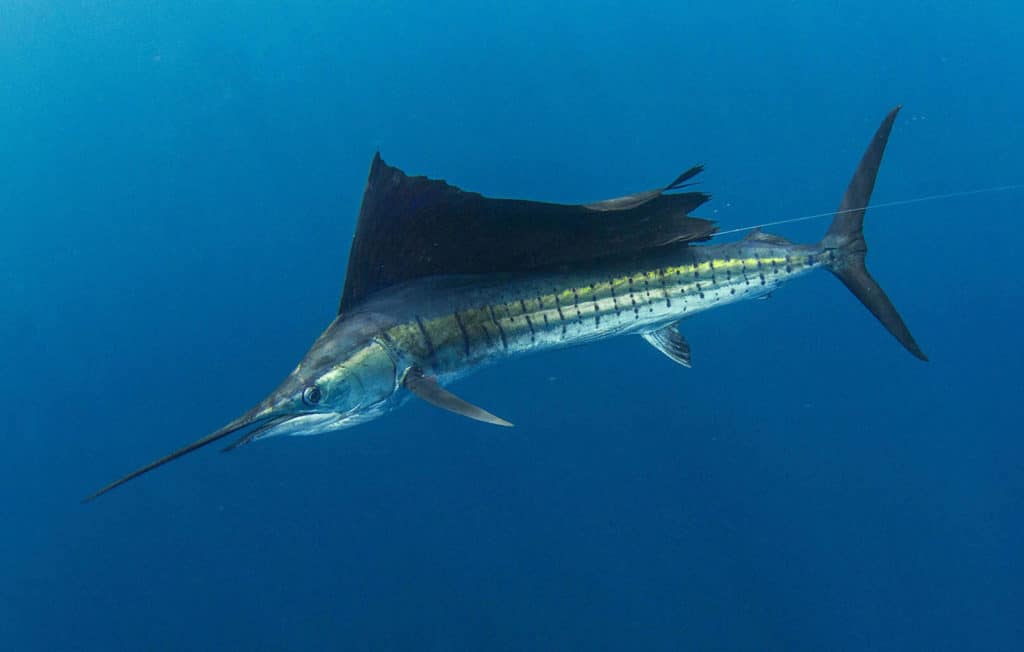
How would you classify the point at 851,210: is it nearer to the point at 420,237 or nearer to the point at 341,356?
the point at 420,237

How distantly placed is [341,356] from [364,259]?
481 mm

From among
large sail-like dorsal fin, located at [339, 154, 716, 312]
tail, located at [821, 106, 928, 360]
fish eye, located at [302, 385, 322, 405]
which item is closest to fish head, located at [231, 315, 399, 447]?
fish eye, located at [302, 385, 322, 405]

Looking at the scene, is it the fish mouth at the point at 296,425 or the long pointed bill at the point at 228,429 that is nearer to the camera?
the long pointed bill at the point at 228,429

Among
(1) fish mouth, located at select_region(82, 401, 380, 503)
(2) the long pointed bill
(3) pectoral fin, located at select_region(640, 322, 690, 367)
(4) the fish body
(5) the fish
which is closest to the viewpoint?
(2) the long pointed bill

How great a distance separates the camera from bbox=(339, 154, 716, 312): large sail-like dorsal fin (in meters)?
2.80

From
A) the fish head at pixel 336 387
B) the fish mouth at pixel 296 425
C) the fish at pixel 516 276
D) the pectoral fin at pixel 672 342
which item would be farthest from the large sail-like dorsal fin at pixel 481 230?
the fish mouth at pixel 296 425

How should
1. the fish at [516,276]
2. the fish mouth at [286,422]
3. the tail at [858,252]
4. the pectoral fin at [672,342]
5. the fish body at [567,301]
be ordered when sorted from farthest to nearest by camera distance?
the pectoral fin at [672,342]
the tail at [858,252]
the fish body at [567,301]
the fish at [516,276]
the fish mouth at [286,422]

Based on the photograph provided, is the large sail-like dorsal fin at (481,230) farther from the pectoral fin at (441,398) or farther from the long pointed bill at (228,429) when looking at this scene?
the long pointed bill at (228,429)

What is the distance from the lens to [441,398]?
2.56 meters

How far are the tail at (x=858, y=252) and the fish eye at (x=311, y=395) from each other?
2.34 m

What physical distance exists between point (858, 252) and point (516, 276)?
1.61m

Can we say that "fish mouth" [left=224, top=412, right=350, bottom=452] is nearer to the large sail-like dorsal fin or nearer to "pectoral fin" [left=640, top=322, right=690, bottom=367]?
the large sail-like dorsal fin

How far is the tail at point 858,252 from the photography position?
120 inches

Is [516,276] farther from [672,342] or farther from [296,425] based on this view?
[296,425]
